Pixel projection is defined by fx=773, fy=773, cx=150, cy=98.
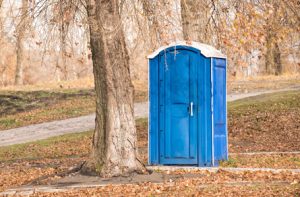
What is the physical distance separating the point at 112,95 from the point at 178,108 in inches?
57.5

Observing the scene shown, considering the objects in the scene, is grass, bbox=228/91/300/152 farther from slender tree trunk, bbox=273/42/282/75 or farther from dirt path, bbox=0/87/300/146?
dirt path, bbox=0/87/300/146

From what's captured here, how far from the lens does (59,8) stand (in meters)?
13.9

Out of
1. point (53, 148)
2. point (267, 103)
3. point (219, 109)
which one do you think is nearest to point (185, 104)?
point (219, 109)

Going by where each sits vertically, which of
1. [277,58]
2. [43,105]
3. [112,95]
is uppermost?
[277,58]

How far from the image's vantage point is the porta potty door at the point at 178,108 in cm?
1373

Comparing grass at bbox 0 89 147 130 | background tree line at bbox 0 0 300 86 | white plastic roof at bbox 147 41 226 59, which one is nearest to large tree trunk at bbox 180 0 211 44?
background tree line at bbox 0 0 300 86

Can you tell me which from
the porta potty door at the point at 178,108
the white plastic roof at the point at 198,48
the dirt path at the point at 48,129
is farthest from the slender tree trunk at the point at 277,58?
the porta potty door at the point at 178,108

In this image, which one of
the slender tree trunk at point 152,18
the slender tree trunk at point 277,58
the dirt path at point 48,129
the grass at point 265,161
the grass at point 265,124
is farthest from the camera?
the slender tree trunk at point 277,58

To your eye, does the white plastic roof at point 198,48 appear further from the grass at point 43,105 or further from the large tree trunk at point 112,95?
the grass at point 43,105

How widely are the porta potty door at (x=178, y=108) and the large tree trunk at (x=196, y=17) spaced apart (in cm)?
75

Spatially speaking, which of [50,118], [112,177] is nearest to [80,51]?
[112,177]

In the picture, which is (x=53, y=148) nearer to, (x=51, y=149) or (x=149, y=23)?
(x=51, y=149)

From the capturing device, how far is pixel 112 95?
511 inches

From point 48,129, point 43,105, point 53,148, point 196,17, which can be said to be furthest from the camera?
point 43,105
